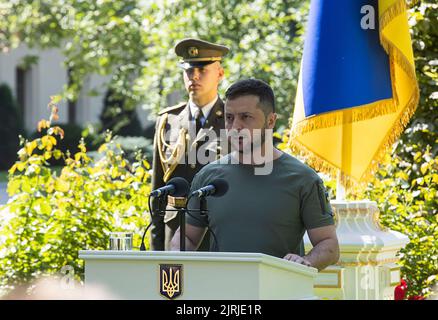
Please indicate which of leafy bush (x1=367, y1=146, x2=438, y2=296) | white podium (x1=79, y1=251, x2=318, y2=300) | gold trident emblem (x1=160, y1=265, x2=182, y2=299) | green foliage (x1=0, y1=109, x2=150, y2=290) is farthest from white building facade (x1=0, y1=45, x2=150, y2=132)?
gold trident emblem (x1=160, y1=265, x2=182, y2=299)

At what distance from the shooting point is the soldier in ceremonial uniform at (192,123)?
614 cm

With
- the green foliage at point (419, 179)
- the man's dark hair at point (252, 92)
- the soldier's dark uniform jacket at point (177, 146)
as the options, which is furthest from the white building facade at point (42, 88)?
the man's dark hair at point (252, 92)

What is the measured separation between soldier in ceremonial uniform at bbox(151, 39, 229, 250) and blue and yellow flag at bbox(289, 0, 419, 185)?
2.79 feet

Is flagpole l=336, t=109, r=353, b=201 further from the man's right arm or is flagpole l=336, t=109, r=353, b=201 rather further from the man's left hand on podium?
the man's left hand on podium

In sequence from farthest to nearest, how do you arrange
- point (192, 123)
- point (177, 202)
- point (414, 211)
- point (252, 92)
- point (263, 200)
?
1. point (414, 211)
2. point (192, 123)
3. point (177, 202)
4. point (252, 92)
5. point (263, 200)

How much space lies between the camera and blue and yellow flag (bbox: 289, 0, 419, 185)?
22.7ft

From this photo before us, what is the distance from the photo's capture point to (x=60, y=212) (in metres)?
7.52

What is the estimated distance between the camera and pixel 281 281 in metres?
3.79

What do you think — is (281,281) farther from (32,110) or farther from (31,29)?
(32,110)

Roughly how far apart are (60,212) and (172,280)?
3912 mm

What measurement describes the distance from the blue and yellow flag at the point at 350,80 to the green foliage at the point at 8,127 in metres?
26.2

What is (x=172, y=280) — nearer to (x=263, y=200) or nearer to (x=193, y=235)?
(x=263, y=200)

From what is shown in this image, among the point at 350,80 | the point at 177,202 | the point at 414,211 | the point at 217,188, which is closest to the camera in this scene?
the point at 217,188

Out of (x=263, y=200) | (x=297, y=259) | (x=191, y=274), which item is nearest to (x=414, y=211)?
(x=263, y=200)
